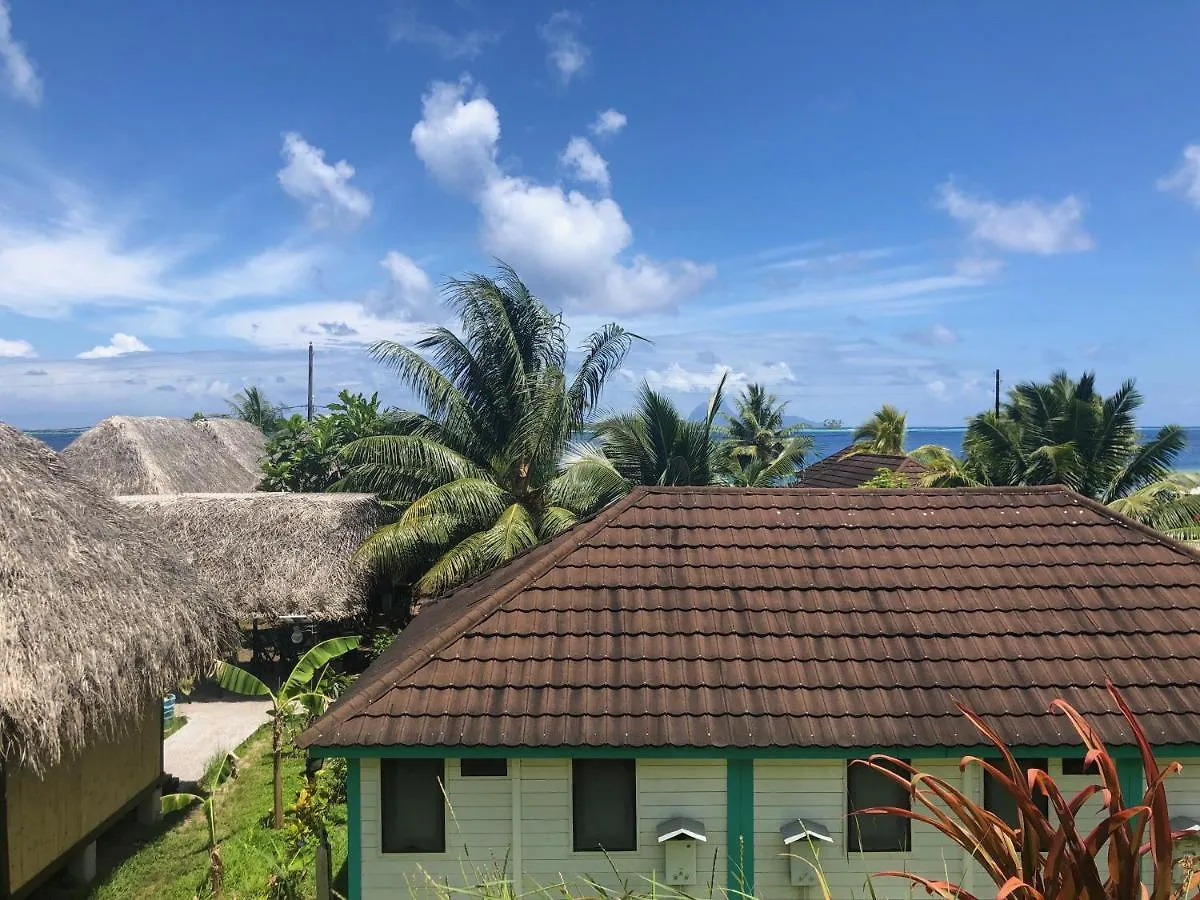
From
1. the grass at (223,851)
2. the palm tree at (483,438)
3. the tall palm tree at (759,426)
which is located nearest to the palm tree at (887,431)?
the tall palm tree at (759,426)

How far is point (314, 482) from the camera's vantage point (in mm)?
20109

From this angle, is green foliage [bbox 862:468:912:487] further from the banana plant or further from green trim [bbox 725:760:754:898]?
green trim [bbox 725:760:754:898]

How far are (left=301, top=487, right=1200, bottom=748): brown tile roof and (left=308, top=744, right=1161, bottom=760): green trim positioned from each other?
0.19 ft

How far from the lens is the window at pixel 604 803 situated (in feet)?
21.1

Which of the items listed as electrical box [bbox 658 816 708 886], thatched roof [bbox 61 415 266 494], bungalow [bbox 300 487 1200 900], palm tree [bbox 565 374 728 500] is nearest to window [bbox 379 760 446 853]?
bungalow [bbox 300 487 1200 900]

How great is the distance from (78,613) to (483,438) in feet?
28.5

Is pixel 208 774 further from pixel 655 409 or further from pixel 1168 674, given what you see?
pixel 1168 674

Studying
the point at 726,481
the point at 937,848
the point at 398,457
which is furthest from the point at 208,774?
the point at 726,481

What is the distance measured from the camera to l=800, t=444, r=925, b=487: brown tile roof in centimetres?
1902

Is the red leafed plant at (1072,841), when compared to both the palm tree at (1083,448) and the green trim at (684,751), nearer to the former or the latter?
the green trim at (684,751)

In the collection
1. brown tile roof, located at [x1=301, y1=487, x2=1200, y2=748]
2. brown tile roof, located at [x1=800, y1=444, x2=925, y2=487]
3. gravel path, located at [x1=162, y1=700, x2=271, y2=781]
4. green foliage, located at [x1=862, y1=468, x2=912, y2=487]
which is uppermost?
brown tile roof, located at [x1=800, y1=444, x2=925, y2=487]

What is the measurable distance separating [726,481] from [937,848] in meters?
Answer: 10.5

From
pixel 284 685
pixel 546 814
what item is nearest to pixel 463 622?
pixel 546 814

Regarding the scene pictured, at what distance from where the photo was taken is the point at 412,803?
6.43 meters
